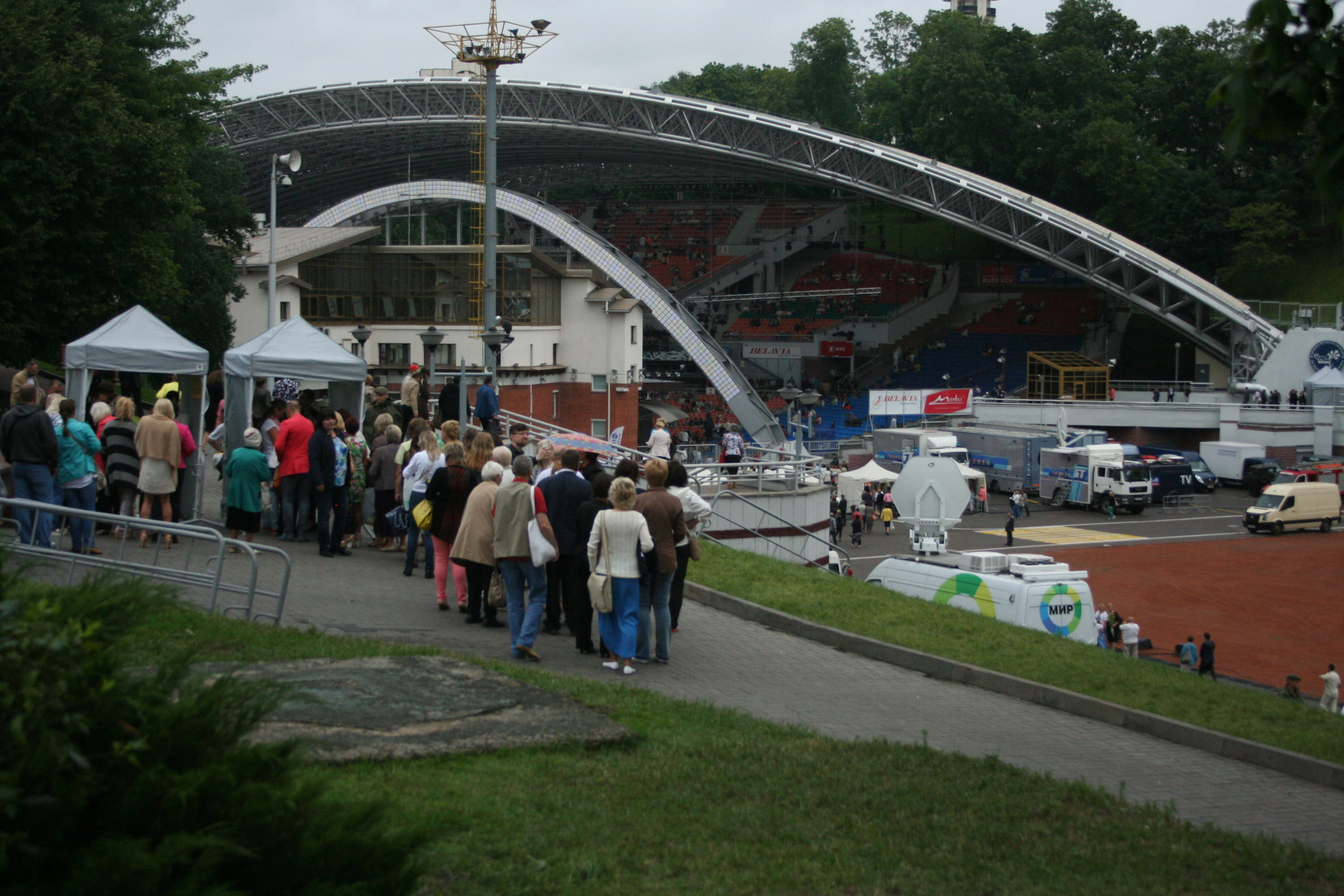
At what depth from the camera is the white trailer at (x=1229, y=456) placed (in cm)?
4903

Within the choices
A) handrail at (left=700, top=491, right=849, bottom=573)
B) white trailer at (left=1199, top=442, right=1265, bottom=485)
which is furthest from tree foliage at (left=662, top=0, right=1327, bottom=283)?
handrail at (left=700, top=491, right=849, bottom=573)

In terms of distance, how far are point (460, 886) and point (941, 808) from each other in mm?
2815

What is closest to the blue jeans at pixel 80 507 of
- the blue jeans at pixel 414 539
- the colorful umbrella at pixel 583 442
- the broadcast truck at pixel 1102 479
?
the blue jeans at pixel 414 539

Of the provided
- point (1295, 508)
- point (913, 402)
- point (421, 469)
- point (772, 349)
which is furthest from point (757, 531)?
point (772, 349)

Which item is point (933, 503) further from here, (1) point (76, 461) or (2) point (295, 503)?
(1) point (76, 461)

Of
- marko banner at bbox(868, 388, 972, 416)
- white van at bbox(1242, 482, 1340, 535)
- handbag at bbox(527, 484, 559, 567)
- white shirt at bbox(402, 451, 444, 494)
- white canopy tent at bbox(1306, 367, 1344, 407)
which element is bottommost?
white van at bbox(1242, 482, 1340, 535)

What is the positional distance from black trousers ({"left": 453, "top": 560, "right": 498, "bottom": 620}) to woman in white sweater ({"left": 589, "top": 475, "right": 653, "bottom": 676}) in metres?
1.66

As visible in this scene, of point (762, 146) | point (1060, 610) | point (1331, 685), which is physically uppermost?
point (762, 146)

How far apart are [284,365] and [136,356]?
5.75 ft

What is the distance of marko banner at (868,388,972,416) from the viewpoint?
2032 inches

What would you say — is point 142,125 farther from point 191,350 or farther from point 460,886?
point 460,886

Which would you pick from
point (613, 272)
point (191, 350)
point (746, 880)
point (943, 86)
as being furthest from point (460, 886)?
point (943, 86)

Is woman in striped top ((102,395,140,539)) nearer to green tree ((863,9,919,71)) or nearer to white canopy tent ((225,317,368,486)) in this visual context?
white canopy tent ((225,317,368,486))

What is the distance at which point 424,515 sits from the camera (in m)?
11.9
